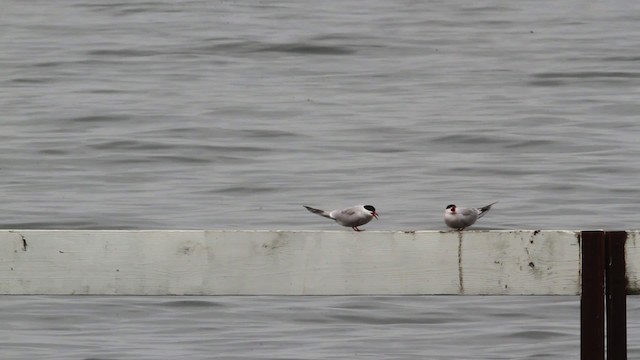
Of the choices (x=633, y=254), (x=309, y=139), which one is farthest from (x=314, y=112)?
(x=633, y=254)

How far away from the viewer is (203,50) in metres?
21.2

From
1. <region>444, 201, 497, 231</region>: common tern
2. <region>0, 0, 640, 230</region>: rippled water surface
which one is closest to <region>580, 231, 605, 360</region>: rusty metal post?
<region>444, 201, 497, 231</region>: common tern

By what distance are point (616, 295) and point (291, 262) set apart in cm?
117

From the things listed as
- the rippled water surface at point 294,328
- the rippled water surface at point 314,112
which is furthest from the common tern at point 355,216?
the rippled water surface at point 314,112

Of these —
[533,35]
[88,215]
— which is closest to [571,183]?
[88,215]

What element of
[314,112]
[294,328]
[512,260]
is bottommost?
[294,328]

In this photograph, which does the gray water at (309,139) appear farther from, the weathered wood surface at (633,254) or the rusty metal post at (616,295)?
the weathered wood surface at (633,254)

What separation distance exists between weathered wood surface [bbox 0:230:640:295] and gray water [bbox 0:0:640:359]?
3.13m

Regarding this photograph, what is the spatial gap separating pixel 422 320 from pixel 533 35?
13268 millimetres

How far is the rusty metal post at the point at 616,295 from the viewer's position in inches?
197

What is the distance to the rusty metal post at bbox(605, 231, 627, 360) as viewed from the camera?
5012mm

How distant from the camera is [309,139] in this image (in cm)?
1614

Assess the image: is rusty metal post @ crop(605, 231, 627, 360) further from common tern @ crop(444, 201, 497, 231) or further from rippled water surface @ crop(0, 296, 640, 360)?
rippled water surface @ crop(0, 296, 640, 360)

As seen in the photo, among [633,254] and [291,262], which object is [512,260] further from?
[291,262]
